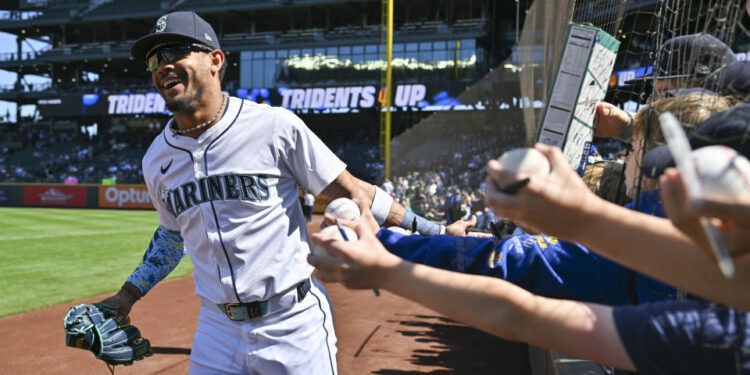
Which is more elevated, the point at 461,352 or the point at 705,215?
the point at 705,215

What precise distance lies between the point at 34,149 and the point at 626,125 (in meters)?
47.9

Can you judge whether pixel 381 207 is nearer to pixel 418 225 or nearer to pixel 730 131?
pixel 418 225

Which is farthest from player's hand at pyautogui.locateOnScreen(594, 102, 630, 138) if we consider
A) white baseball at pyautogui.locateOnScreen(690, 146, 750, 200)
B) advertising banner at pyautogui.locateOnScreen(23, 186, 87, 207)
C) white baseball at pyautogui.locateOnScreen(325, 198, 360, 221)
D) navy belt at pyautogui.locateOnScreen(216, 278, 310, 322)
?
advertising banner at pyautogui.locateOnScreen(23, 186, 87, 207)

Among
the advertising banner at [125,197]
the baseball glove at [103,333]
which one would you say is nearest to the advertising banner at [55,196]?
the advertising banner at [125,197]

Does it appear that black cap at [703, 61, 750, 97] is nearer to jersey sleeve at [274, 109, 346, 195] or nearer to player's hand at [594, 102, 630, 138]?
player's hand at [594, 102, 630, 138]

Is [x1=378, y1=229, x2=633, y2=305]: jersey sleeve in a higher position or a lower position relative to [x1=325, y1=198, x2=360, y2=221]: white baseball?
lower

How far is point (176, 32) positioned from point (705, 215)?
2.18 metres

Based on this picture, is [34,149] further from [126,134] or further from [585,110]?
[585,110]

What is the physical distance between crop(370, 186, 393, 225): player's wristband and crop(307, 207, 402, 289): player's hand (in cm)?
110

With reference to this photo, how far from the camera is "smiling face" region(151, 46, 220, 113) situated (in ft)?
8.02

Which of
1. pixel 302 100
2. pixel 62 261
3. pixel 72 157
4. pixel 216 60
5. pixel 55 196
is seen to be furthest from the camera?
pixel 72 157

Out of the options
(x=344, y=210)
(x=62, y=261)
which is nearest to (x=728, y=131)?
(x=344, y=210)

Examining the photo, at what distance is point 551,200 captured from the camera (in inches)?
39.5

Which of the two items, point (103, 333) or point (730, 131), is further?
point (103, 333)
